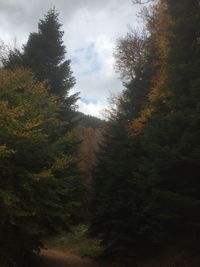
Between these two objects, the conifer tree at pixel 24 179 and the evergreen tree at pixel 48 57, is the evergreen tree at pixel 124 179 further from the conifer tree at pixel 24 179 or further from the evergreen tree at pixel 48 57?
the evergreen tree at pixel 48 57

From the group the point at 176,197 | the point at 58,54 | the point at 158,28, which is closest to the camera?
the point at 176,197

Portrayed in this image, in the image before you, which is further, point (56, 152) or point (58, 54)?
point (58, 54)

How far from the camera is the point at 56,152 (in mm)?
18750

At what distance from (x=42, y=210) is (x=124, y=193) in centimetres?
572

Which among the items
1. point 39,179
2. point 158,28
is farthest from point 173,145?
point 158,28

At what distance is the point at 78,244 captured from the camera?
31.3 meters

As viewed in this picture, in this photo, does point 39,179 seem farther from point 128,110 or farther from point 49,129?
point 128,110

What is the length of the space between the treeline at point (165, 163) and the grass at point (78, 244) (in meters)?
3.31

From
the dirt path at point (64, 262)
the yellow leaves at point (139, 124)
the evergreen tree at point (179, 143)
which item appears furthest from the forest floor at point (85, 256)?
the yellow leaves at point (139, 124)

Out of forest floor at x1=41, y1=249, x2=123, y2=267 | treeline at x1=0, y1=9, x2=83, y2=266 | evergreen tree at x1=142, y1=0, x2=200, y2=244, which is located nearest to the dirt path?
forest floor at x1=41, y1=249, x2=123, y2=267

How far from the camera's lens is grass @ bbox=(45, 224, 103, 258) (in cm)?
2654

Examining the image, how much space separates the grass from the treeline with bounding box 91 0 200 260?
3309 millimetres

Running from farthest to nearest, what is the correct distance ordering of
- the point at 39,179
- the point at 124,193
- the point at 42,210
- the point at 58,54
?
1. the point at 58,54
2. the point at 124,193
3. the point at 42,210
4. the point at 39,179

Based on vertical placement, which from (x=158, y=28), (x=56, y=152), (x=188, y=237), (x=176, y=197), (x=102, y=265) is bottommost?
(x=102, y=265)
